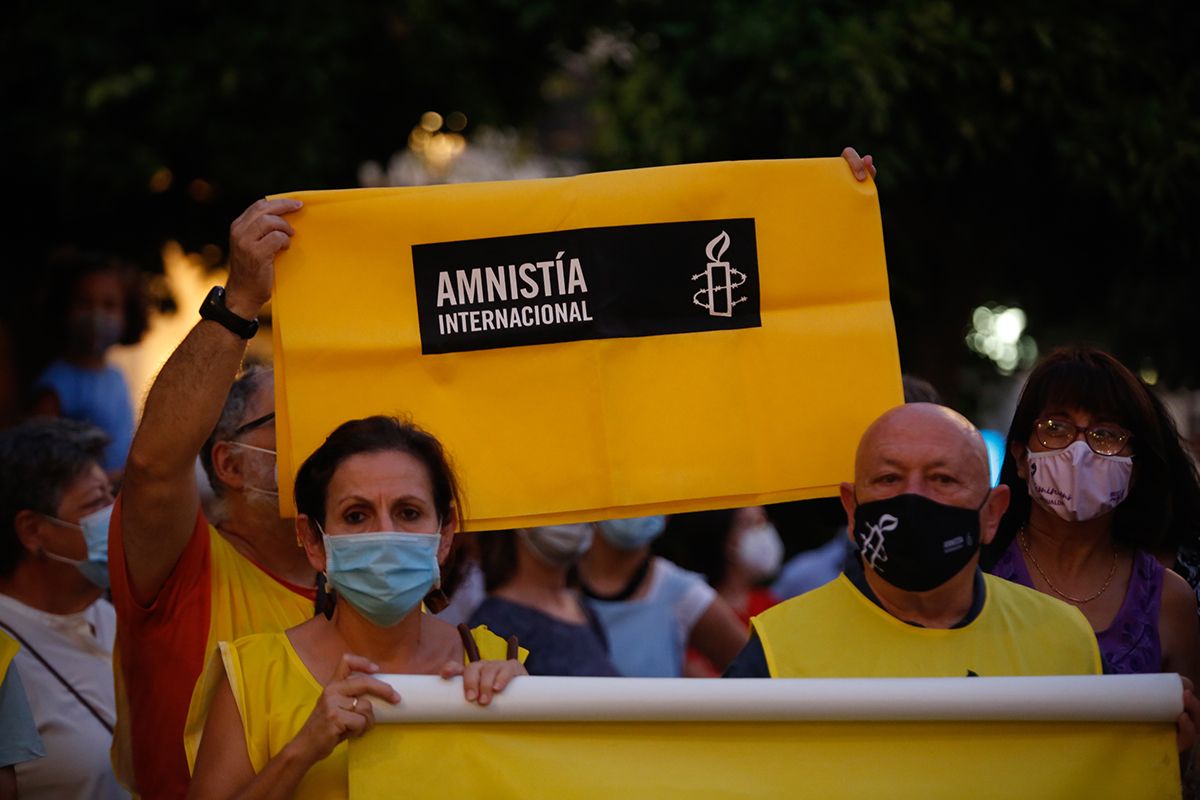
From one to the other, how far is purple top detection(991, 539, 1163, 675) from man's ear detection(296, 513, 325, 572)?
64.6 inches

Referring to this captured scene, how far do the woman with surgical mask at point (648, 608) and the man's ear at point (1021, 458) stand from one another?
7.78 feet

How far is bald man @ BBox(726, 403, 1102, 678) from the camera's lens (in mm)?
3242

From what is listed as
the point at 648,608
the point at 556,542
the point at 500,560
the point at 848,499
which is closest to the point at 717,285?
the point at 848,499

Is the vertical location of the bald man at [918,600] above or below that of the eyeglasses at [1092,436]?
below

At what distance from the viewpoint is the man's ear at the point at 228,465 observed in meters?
3.99

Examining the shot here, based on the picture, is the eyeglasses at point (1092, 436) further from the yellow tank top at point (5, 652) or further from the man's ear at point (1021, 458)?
the yellow tank top at point (5, 652)

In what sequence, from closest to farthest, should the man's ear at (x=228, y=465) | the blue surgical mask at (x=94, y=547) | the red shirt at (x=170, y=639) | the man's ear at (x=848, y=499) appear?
the man's ear at (x=848, y=499) → the red shirt at (x=170, y=639) → the man's ear at (x=228, y=465) → the blue surgical mask at (x=94, y=547)

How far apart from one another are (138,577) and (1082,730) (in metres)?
2.09

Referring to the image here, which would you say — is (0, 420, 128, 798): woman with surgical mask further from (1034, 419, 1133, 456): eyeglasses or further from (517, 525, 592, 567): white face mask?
(1034, 419, 1133, 456): eyeglasses

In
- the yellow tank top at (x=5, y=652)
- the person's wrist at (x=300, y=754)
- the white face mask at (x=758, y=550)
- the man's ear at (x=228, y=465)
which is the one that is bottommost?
the white face mask at (x=758, y=550)

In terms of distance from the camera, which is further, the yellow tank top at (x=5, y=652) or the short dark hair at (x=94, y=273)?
the short dark hair at (x=94, y=273)

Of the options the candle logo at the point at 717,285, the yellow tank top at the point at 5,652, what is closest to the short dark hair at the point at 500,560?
the candle logo at the point at 717,285

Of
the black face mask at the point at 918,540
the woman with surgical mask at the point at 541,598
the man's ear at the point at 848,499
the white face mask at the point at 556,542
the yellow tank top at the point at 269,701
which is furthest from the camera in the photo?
the white face mask at the point at 556,542

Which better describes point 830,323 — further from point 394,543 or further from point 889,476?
point 394,543
